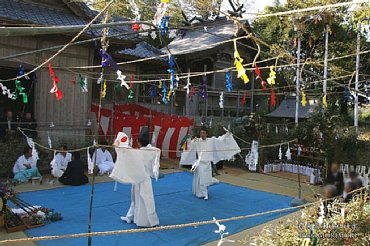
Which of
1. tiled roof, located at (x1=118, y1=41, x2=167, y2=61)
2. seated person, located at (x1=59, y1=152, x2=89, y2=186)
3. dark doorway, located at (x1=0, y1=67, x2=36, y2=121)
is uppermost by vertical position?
tiled roof, located at (x1=118, y1=41, x2=167, y2=61)

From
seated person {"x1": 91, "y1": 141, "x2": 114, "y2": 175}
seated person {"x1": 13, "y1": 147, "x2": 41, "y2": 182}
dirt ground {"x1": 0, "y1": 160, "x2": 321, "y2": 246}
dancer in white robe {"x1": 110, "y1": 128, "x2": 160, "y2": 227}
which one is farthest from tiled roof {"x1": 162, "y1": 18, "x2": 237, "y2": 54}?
dancer in white robe {"x1": 110, "y1": 128, "x2": 160, "y2": 227}

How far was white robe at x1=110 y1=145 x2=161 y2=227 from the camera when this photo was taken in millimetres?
5508

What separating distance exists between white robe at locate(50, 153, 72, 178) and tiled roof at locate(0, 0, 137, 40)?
3.74 m

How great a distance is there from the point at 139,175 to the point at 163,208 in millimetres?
1589

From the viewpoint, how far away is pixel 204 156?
7.80 m

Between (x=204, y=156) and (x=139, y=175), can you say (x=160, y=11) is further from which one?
(x=204, y=156)

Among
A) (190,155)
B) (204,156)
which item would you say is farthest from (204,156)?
(190,155)

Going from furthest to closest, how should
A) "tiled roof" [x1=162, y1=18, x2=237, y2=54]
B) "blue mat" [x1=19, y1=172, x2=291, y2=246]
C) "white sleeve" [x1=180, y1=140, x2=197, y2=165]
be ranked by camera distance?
"tiled roof" [x1=162, y1=18, x2=237, y2=54], "white sleeve" [x1=180, y1=140, x2=197, y2=165], "blue mat" [x1=19, y1=172, x2=291, y2=246]

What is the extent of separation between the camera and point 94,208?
21.7 feet

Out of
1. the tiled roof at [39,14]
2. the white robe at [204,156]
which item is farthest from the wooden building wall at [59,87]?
the white robe at [204,156]

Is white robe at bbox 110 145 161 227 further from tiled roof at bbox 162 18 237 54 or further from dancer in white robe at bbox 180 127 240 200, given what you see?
tiled roof at bbox 162 18 237 54

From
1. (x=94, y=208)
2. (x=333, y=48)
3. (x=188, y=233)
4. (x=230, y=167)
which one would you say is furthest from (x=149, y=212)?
(x=333, y=48)

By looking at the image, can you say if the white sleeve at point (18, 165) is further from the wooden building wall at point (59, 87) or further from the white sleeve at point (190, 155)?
the white sleeve at point (190, 155)

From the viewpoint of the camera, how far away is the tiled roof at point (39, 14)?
8.70 metres
